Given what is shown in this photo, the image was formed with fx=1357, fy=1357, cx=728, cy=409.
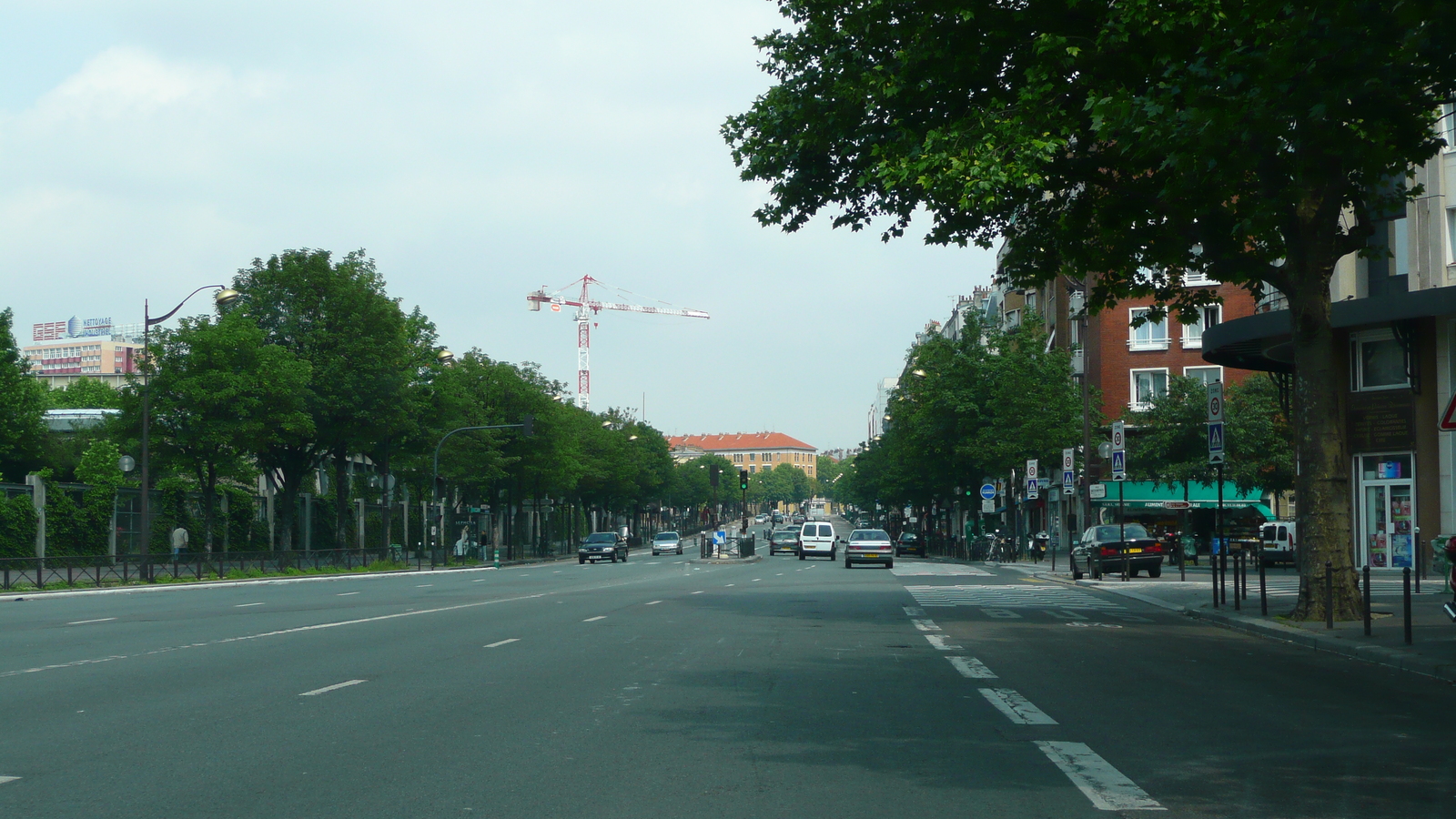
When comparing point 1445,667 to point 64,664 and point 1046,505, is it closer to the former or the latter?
point 64,664

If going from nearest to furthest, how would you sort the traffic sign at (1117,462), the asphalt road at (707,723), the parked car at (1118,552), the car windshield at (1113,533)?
the asphalt road at (707,723) → the traffic sign at (1117,462) → the parked car at (1118,552) → the car windshield at (1113,533)

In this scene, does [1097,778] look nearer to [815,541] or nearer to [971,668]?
[971,668]

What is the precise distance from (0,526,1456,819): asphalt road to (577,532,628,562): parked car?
172 feet

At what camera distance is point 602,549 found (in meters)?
70.9

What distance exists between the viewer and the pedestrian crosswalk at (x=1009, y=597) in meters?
24.5

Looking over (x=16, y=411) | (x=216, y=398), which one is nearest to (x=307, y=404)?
(x=216, y=398)

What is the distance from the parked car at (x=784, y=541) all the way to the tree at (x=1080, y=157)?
60.2 meters

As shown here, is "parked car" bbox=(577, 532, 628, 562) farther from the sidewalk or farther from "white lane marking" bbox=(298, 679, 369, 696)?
"white lane marking" bbox=(298, 679, 369, 696)

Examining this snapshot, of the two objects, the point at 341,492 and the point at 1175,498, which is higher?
the point at 341,492

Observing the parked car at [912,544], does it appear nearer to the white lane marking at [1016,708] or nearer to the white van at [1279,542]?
the white van at [1279,542]

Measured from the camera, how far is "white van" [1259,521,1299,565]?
1735 inches

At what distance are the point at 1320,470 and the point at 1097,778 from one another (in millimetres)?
12707

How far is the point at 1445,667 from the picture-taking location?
12.4 metres

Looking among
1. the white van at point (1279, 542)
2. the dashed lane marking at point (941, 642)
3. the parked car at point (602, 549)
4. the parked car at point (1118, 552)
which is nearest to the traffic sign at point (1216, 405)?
the dashed lane marking at point (941, 642)
